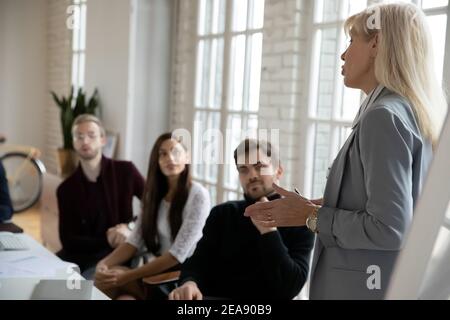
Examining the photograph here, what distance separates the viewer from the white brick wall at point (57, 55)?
54.5 inches

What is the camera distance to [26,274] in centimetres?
132

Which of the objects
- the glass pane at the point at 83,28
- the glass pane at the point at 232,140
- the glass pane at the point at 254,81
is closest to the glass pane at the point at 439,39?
the glass pane at the point at 254,81

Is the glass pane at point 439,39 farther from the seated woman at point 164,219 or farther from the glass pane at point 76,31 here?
the glass pane at point 76,31

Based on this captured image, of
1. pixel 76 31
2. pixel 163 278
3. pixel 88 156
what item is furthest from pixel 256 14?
pixel 163 278

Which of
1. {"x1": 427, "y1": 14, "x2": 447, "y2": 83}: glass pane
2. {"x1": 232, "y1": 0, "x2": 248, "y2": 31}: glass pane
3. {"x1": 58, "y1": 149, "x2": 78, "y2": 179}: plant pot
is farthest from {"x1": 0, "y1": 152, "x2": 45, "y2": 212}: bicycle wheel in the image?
{"x1": 427, "y1": 14, "x2": 447, "y2": 83}: glass pane

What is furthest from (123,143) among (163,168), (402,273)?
(402,273)

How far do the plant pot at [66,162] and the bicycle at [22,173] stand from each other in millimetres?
103

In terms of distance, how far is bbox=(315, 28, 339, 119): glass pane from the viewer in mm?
1538

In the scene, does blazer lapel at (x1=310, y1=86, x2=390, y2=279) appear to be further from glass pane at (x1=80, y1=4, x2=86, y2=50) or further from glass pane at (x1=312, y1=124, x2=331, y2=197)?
glass pane at (x1=80, y1=4, x2=86, y2=50)

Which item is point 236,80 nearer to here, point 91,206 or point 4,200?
point 91,206

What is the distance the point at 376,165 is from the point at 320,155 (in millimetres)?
763

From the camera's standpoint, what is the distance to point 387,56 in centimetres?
89

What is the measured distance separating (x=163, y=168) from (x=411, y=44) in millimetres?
985
